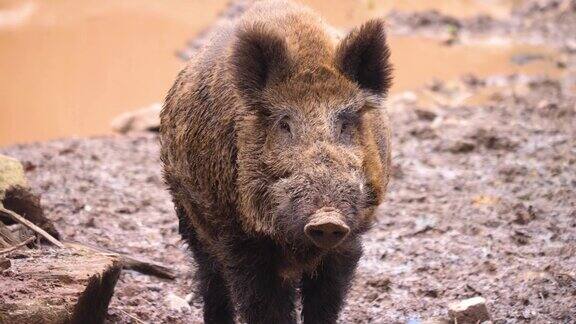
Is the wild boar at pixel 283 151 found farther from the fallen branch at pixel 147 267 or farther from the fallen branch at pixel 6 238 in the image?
the fallen branch at pixel 147 267

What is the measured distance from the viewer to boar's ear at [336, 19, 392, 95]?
4.75 m

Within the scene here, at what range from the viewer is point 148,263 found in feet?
21.3

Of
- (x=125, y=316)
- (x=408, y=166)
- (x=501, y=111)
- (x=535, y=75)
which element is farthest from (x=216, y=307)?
(x=535, y=75)

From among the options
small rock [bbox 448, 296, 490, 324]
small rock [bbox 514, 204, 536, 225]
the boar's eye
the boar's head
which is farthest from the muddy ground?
the boar's eye

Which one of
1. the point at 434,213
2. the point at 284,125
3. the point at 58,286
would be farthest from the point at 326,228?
the point at 434,213

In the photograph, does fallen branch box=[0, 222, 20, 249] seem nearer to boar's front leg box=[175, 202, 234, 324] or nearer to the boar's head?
boar's front leg box=[175, 202, 234, 324]

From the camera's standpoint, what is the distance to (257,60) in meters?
4.68

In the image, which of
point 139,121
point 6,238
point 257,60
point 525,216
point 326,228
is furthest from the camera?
point 139,121

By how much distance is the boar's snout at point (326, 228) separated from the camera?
3854 millimetres

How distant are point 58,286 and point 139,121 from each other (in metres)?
6.65

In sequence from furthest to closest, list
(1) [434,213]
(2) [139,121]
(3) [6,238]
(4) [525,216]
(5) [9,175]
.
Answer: (2) [139,121]
(1) [434,213]
(4) [525,216]
(5) [9,175]
(3) [6,238]

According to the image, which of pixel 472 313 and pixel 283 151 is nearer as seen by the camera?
pixel 283 151

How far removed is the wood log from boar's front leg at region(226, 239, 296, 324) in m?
0.75

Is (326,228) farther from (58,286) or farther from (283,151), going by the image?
(58,286)
